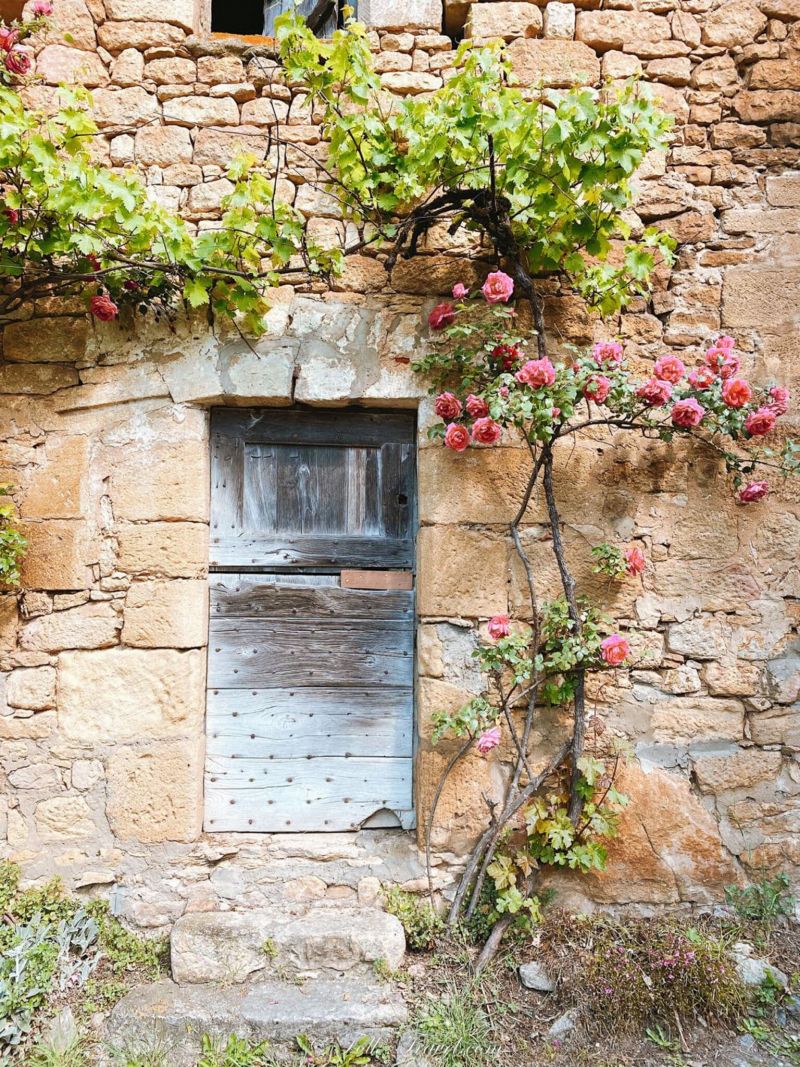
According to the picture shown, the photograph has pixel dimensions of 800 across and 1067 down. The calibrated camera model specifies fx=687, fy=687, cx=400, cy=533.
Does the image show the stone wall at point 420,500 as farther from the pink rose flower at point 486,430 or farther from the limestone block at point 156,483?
the pink rose flower at point 486,430

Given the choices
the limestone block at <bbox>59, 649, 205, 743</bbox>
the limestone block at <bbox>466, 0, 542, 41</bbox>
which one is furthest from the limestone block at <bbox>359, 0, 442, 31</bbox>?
the limestone block at <bbox>59, 649, 205, 743</bbox>

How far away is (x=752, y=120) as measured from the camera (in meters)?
2.70

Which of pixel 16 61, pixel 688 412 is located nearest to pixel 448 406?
pixel 688 412

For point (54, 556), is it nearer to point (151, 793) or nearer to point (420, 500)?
point (151, 793)

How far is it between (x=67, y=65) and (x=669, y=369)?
256cm

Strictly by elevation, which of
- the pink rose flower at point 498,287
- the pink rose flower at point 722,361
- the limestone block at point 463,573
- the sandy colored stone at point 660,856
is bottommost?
the sandy colored stone at point 660,856

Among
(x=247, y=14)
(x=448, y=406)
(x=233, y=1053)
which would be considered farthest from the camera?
(x=247, y=14)

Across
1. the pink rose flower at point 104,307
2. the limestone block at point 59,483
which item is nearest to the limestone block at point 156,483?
the limestone block at point 59,483

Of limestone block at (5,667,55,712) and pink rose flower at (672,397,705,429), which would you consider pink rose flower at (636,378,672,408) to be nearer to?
pink rose flower at (672,397,705,429)

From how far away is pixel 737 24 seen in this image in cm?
271

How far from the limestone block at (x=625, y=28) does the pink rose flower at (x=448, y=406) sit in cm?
156

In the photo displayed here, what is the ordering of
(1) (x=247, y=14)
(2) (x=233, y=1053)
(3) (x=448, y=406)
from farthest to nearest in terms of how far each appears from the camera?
(1) (x=247, y=14), (3) (x=448, y=406), (2) (x=233, y=1053)

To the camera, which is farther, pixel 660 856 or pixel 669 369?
pixel 660 856

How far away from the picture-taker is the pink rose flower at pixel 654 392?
242 centimetres
